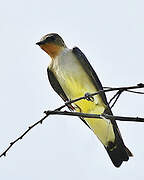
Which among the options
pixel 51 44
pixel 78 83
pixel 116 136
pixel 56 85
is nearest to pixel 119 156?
pixel 116 136

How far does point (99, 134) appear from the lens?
579 centimetres

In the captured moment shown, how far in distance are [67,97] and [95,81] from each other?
37cm

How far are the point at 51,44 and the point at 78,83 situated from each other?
0.61m

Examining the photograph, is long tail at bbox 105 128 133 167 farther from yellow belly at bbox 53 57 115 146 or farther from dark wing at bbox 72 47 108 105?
dark wing at bbox 72 47 108 105

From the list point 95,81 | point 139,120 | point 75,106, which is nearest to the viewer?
point 139,120

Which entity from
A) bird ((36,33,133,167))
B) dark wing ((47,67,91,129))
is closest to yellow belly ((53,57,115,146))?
bird ((36,33,133,167))

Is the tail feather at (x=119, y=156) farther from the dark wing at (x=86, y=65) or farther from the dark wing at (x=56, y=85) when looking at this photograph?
the dark wing at (x=86, y=65)

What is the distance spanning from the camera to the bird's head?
5.73m

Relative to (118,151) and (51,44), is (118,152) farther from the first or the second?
(51,44)

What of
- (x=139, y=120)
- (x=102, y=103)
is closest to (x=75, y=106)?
(x=102, y=103)

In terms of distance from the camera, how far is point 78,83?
556 cm

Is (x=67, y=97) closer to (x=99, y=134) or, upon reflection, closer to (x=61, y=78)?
(x=61, y=78)

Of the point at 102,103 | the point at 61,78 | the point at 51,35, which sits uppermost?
the point at 51,35

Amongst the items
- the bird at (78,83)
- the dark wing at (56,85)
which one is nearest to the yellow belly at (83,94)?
the bird at (78,83)
